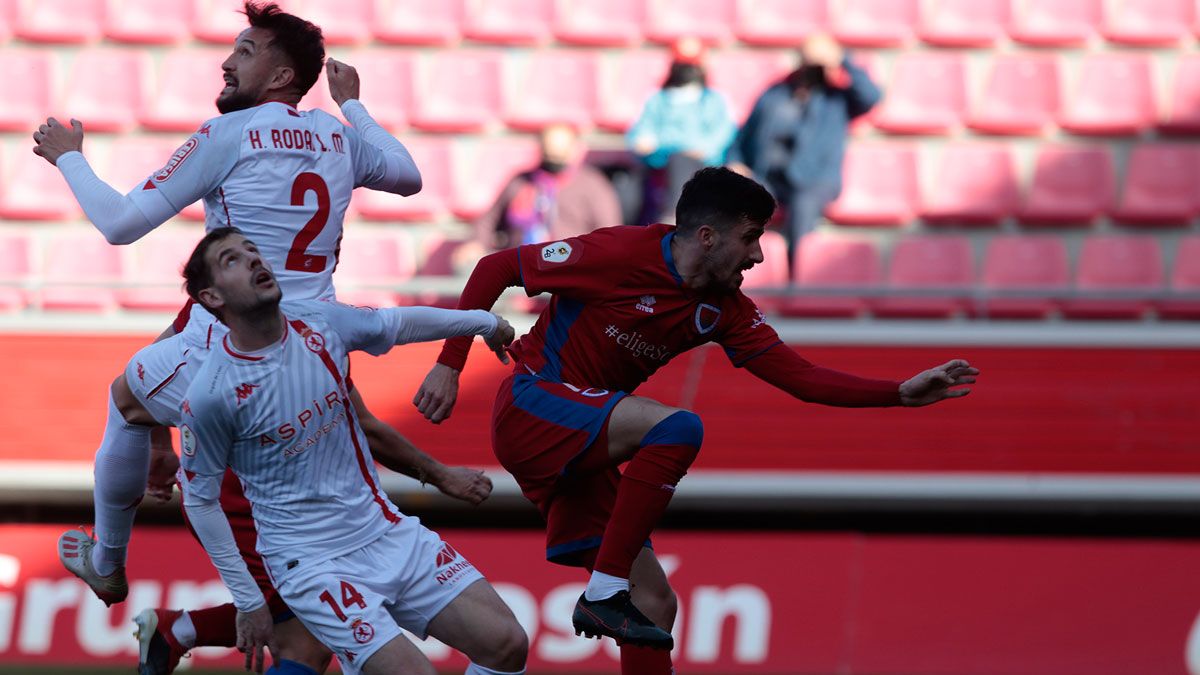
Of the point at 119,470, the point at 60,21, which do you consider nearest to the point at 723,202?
the point at 119,470

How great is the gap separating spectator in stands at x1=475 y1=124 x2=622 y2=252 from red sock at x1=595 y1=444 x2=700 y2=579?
14.6 feet

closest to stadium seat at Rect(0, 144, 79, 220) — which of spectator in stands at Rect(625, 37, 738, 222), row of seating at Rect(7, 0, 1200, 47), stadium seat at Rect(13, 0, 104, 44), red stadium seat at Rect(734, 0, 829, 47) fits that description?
stadium seat at Rect(13, 0, 104, 44)

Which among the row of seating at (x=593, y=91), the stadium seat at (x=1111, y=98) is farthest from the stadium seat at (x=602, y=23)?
the stadium seat at (x=1111, y=98)

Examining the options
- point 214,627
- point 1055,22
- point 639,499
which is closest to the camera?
point 639,499

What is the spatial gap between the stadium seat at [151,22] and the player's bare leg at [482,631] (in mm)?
7443

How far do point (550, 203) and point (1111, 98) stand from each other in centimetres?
387

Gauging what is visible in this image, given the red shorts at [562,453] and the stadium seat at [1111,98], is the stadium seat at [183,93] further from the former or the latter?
the red shorts at [562,453]

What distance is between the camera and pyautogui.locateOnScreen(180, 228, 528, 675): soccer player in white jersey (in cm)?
455

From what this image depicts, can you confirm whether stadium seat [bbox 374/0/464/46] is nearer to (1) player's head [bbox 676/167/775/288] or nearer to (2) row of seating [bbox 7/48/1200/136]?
(2) row of seating [bbox 7/48/1200/136]

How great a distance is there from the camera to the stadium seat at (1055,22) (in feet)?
36.2

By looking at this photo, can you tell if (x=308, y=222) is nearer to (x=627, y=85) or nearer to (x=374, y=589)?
(x=374, y=589)

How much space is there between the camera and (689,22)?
1113 cm

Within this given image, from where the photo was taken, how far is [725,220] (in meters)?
4.93

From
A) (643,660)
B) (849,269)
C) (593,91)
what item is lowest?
(643,660)
